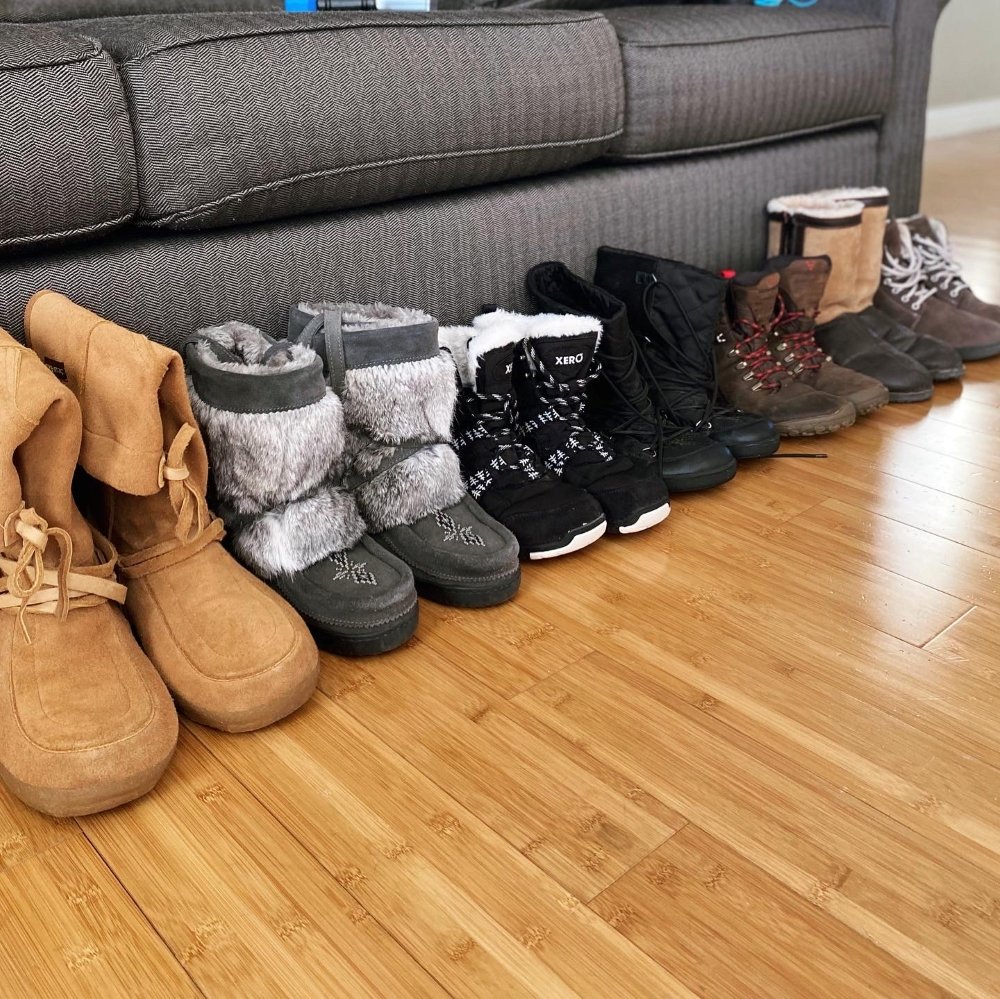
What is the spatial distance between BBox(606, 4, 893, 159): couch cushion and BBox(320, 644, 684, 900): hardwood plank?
0.94m

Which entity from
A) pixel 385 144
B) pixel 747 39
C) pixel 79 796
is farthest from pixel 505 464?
pixel 747 39

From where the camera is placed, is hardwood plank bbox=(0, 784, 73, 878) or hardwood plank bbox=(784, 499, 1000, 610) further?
hardwood plank bbox=(784, 499, 1000, 610)

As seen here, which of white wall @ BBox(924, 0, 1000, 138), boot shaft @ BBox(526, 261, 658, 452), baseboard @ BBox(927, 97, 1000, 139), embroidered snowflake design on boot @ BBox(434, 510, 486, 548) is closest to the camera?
embroidered snowflake design on boot @ BBox(434, 510, 486, 548)

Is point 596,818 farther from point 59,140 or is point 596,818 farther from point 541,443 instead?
point 59,140

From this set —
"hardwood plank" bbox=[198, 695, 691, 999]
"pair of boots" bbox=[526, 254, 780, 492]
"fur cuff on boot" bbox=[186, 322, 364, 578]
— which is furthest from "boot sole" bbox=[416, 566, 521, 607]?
"pair of boots" bbox=[526, 254, 780, 492]

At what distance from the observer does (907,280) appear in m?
1.88

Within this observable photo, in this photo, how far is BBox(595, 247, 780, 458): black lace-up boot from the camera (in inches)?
56.7

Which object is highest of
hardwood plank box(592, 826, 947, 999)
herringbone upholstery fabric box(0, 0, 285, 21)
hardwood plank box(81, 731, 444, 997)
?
herringbone upholstery fabric box(0, 0, 285, 21)

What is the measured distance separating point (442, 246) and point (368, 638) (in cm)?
58

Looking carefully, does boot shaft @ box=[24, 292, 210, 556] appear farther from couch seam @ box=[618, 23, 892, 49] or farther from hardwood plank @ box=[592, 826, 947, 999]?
couch seam @ box=[618, 23, 892, 49]

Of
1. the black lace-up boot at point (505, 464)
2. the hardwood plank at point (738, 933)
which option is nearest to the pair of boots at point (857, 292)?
the black lace-up boot at point (505, 464)

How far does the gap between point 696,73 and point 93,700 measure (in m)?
1.27

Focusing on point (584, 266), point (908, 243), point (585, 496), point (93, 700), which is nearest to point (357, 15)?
point (584, 266)

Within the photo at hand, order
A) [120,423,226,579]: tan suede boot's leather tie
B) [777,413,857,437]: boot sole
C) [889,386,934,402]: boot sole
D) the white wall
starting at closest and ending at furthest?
[120,423,226,579]: tan suede boot's leather tie
[777,413,857,437]: boot sole
[889,386,934,402]: boot sole
the white wall
